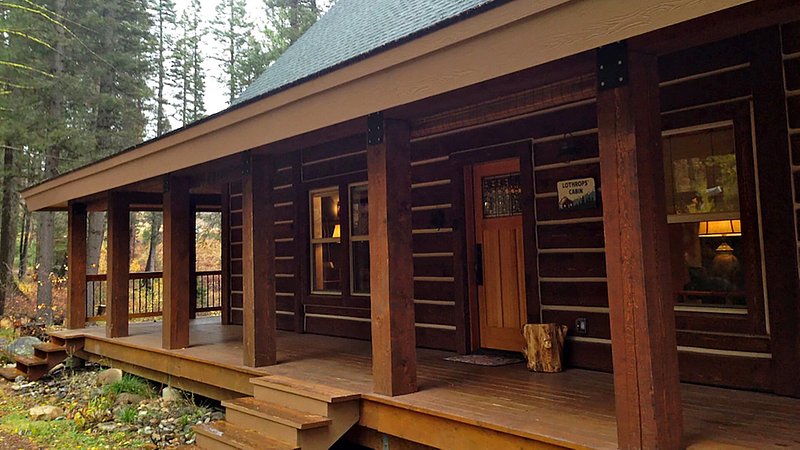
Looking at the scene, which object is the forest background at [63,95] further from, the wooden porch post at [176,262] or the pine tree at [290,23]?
the wooden porch post at [176,262]

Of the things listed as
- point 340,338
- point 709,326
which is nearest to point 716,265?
point 709,326

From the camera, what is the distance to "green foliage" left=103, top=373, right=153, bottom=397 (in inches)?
270

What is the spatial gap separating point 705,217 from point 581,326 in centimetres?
129

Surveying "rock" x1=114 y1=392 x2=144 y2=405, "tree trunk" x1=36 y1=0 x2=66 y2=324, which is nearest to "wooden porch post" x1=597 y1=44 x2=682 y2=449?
"rock" x1=114 y1=392 x2=144 y2=405

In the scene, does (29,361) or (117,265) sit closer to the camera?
(117,265)

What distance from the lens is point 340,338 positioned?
6906 mm

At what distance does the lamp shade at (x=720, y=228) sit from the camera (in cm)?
381

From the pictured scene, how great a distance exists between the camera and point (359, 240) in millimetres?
6852

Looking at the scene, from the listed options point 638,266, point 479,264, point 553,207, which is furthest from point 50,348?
point 638,266

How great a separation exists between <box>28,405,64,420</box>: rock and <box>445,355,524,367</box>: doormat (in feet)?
14.6

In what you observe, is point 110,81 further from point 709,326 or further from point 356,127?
point 709,326

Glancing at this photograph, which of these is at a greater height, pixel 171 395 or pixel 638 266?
pixel 638 266

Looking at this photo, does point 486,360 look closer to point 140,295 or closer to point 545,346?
point 545,346

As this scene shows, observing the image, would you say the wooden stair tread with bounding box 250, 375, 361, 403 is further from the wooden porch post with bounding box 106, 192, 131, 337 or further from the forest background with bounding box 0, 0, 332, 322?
the forest background with bounding box 0, 0, 332, 322
